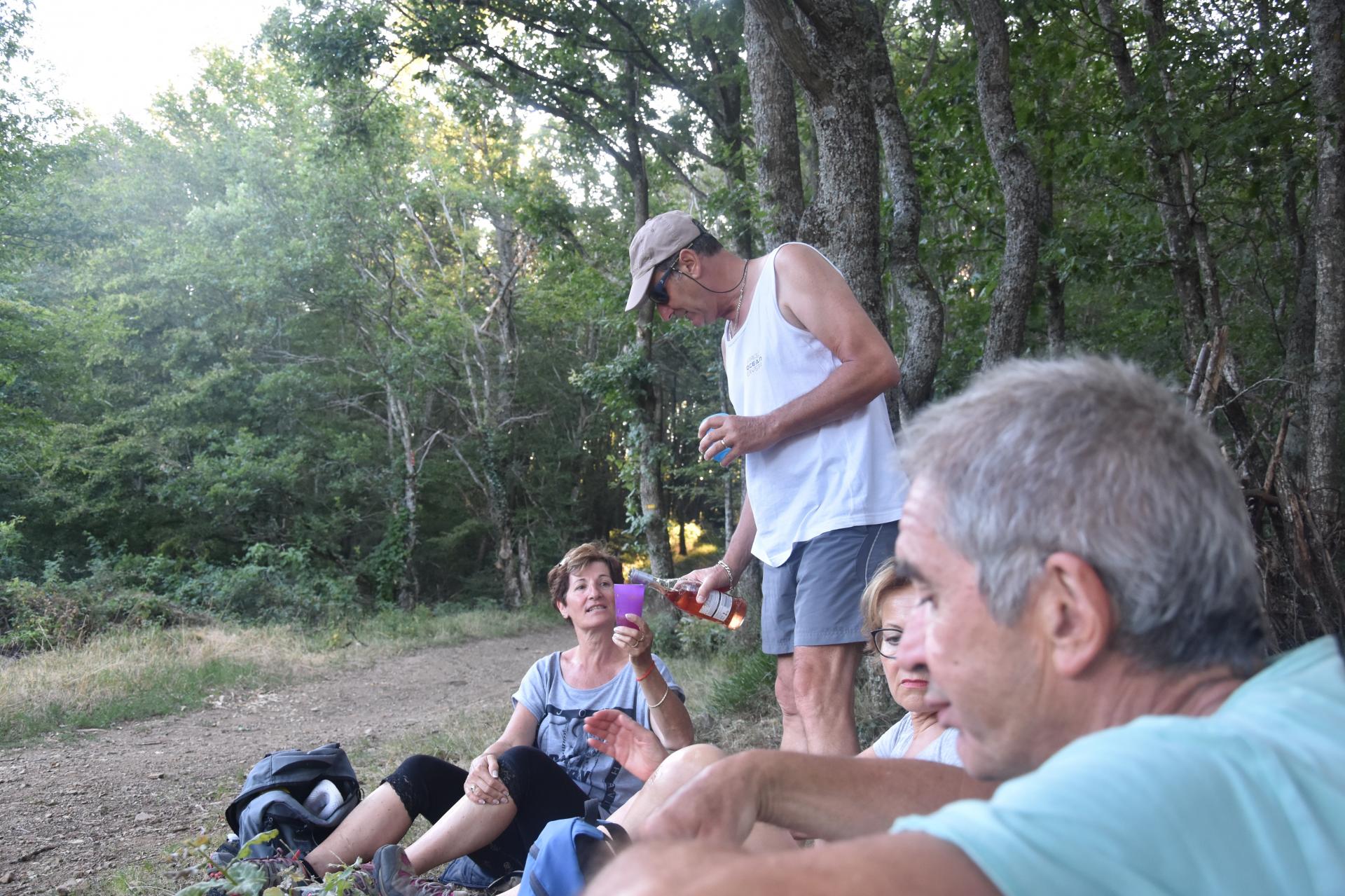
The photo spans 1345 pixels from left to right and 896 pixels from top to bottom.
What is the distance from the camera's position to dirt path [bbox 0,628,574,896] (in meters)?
4.64

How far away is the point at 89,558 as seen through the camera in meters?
17.9

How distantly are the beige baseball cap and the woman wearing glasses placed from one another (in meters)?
1.21

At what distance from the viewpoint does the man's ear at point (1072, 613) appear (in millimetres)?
882

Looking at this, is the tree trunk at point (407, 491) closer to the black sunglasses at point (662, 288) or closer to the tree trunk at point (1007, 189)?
the tree trunk at point (1007, 189)

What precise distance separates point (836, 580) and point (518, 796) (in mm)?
1454

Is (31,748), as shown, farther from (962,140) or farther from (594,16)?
(594,16)

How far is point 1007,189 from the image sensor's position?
5.79m

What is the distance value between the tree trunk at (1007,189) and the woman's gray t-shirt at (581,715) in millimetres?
2921

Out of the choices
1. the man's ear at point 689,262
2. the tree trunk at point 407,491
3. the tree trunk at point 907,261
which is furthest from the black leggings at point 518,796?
the tree trunk at point 407,491

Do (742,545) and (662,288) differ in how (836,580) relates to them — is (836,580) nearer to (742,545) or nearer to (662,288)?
(742,545)

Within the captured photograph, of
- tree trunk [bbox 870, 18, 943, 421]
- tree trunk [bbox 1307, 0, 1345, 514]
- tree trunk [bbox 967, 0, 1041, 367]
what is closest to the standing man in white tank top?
tree trunk [bbox 870, 18, 943, 421]

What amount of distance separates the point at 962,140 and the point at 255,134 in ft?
65.2

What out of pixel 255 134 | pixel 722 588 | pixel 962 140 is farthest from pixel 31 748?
pixel 255 134

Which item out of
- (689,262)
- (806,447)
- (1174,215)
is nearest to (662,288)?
(689,262)
